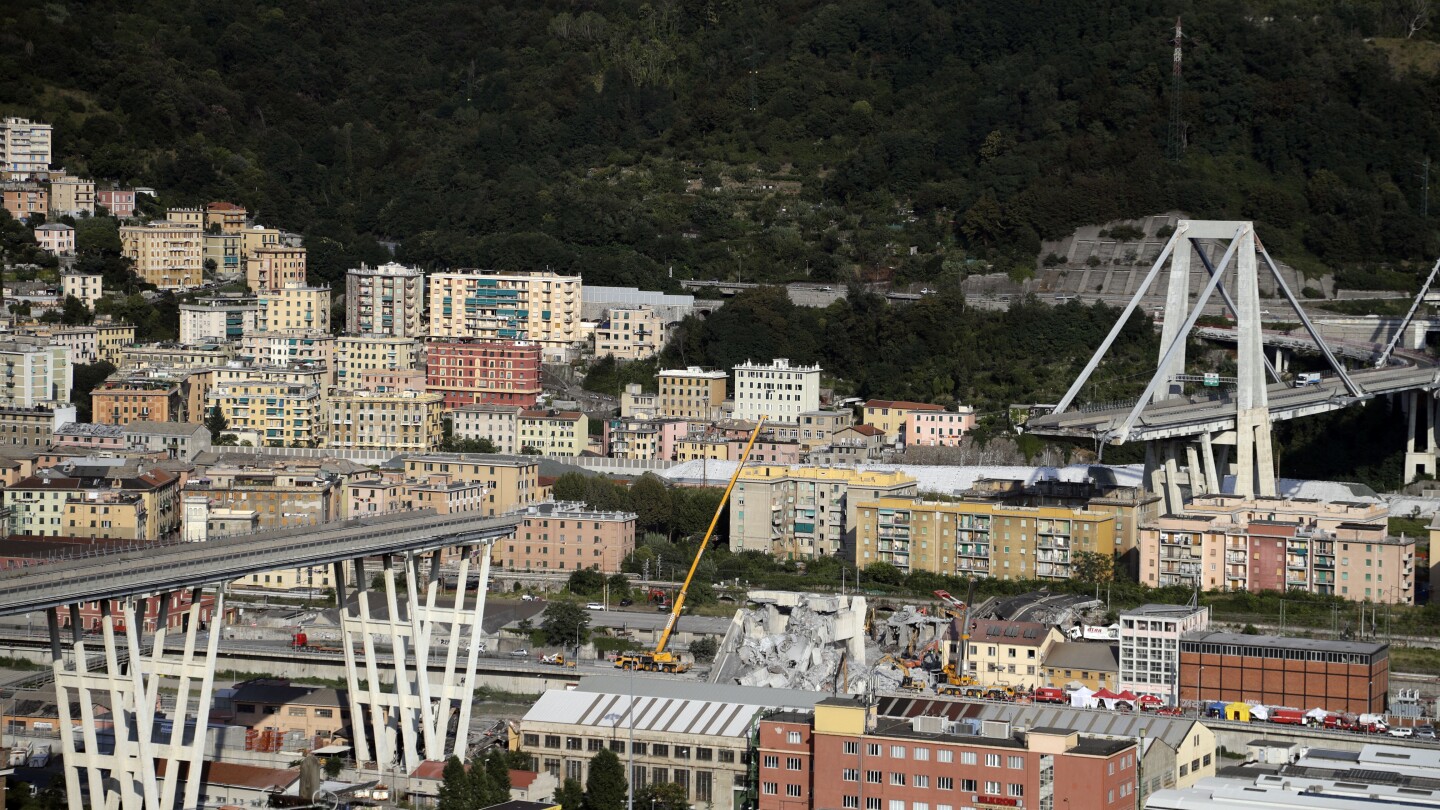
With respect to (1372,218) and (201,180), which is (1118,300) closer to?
(1372,218)

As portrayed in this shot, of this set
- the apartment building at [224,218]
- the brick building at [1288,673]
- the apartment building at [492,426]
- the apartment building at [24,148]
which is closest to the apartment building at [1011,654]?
the brick building at [1288,673]

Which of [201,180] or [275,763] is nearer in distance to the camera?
[275,763]

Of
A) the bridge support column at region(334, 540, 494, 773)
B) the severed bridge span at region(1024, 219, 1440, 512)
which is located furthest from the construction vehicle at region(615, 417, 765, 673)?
the severed bridge span at region(1024, 219, 1440, 512)

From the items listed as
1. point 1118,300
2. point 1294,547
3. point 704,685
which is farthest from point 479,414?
point 704,685

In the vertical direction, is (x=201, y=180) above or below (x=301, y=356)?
above

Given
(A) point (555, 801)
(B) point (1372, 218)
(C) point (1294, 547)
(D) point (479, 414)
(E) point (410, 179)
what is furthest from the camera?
(E) point (410, 179)

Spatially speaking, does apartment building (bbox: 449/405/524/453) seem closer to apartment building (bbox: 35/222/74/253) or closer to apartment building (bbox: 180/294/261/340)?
apartment building (bbox: 180/294/261/340)

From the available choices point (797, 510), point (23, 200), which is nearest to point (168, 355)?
point (23, 200)

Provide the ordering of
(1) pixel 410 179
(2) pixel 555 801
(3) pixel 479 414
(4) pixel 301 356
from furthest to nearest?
(1) pixel 410 179 < (4) pixel 301 356 < (3) pixel 479 414 < (2) pixel 555 801

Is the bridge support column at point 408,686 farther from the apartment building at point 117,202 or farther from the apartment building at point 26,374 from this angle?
the apartment building at point 117,202
